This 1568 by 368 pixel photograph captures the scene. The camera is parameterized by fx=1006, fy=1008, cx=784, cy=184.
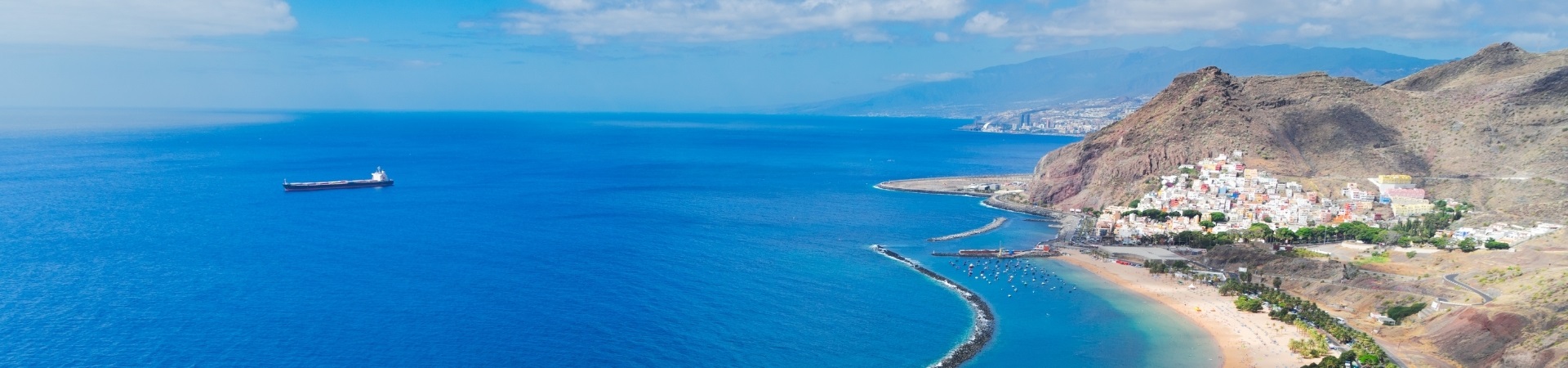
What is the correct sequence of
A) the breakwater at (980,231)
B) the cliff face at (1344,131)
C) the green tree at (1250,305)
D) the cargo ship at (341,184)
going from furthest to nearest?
1. the cargo ship at (341,184)
2. the cliff face at (1344,131)
3. the breakwater at (980,231)
4. the green tree at (1250,305)

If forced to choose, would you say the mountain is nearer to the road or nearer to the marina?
the road

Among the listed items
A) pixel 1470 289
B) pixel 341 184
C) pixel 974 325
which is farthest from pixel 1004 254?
pixel 341 184

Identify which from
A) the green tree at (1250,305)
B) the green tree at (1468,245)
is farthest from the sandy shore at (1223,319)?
the green tree at (1468,245)

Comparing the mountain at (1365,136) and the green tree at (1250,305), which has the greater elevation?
the mountain at (1365,136)

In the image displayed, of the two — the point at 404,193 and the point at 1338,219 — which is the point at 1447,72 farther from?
the point at 404,193

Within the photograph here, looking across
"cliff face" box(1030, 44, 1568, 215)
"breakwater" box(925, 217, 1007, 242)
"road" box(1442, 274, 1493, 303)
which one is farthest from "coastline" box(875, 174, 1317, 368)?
"cliff face" box(1030, 44, 1568, 215)

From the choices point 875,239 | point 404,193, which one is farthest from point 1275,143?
point 404,193

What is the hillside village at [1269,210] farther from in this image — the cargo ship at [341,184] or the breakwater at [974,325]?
the cargo ship at [341,184]

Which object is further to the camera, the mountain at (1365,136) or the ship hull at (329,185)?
the ship hull at (329,185)
